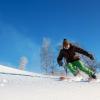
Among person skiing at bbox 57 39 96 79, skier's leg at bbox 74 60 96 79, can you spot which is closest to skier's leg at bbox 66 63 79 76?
person skiing at bbox 57 39 96 79

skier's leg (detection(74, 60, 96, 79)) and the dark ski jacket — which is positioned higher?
Result: the dark ski jacket

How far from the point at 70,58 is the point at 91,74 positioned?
109cm

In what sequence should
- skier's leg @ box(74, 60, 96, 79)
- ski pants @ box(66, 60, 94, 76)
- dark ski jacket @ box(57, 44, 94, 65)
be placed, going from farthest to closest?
dark ski jacket @ box(57, 44, 94, 65) → ski pants @ box(66, 60, 94, 76) → skier's leg @ box(74, 60, 96, 79)

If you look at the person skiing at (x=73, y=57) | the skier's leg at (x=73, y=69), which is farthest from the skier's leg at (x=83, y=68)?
the skier's leg at (x=73, y=69)

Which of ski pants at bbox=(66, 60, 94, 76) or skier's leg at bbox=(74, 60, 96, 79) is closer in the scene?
skier's leg at bbox=(74, 60, 96, 79)

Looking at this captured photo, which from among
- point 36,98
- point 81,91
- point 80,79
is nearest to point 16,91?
point 36,98

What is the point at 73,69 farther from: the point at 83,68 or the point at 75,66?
the point at 83,68

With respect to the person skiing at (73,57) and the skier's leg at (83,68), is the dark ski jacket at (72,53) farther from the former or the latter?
the skier's leg at (83,68)

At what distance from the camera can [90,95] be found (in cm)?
705

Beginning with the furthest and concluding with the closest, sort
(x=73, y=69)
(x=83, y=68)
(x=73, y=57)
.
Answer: (x=73, y=57), (x=73, y=69), (x=83, y=68)

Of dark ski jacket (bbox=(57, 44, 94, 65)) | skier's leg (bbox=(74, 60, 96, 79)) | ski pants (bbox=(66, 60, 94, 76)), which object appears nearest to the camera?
skier's leg (bbox=(74, 60, 96, 79))

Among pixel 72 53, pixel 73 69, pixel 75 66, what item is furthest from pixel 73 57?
pixel 73 69

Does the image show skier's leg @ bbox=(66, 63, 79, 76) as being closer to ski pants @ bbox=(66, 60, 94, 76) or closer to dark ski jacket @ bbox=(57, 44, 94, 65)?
ski pants @ bbox=(66, 60, 94, 76)

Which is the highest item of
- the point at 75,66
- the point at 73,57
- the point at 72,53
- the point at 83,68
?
the point at 72,53
